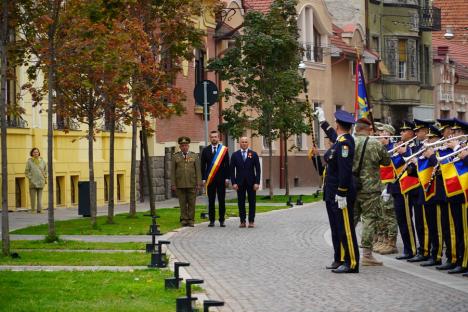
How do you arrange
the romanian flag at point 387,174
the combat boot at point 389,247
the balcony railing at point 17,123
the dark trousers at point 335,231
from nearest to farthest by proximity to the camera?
1. the dark trousers at point 335,231
2. the romanian flag at point 387,174
3. the combat boot at point 389,247
4. the balcony railing at point 17,123

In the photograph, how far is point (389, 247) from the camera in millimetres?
20359

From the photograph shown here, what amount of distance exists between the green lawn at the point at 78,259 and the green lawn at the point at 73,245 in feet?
3.59

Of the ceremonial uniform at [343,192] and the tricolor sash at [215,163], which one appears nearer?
the ceremonial uniform at [343,192]

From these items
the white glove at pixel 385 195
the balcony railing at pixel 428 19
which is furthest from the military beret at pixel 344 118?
the balcony railing at pixel 428 19

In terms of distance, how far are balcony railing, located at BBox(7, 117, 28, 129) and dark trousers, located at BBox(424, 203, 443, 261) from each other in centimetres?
1680

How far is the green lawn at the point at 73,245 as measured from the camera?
21.1 m

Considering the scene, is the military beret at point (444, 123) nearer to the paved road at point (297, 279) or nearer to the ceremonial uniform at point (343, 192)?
the ceremonial uniform at point (343, 192)

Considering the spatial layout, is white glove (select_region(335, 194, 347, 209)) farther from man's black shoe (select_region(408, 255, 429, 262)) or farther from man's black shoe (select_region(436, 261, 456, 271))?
man's black shoe (select_region(408, 255, 429, 262))

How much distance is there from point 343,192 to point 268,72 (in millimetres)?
25080

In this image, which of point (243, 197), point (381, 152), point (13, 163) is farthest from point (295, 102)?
point (381, 152)

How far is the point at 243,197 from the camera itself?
27.3 m

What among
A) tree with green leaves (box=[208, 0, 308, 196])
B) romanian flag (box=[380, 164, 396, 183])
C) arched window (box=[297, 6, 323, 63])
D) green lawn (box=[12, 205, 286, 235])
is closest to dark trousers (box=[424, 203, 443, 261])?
romanian flag (box=[380, 164, 396, 183])

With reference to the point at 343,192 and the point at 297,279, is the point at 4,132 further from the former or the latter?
the point at 297,279

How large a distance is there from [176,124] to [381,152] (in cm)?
2813
